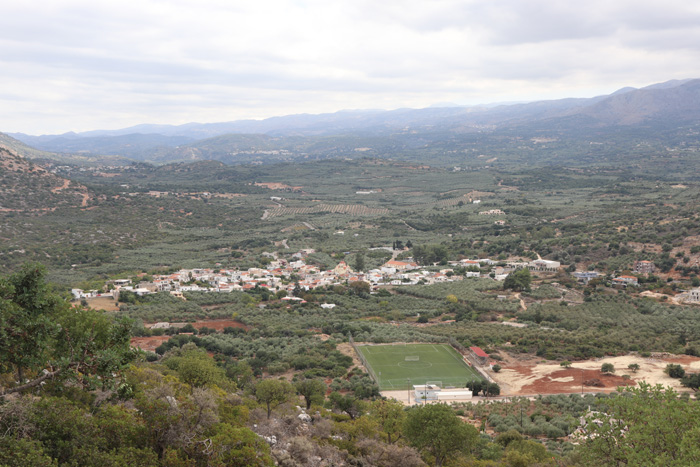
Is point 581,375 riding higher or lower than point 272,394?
lower

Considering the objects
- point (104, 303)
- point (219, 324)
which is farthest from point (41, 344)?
point (104, 303)

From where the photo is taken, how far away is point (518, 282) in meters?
51.7

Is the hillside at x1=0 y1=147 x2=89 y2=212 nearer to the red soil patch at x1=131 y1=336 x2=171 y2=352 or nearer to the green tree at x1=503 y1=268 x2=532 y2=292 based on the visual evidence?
the red soil patch at x1=131 y1=336 x2=171 y2=352

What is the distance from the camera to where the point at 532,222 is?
9112 centimetres

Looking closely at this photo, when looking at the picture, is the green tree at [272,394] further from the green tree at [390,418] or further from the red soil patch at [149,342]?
the red soil patch at [149,342]

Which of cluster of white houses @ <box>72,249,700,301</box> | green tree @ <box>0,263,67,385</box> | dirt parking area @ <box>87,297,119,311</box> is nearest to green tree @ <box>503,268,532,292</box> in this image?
cluster of white houses @ <box>72,249,700,301</box>

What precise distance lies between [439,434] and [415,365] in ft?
48.9

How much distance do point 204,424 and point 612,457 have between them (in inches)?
357

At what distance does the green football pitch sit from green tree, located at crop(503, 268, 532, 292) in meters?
19.1

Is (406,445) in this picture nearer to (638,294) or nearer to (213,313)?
(213,313)

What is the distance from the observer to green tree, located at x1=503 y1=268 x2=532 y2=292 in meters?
51.6

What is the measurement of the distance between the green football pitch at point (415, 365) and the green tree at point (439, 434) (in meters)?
10.2

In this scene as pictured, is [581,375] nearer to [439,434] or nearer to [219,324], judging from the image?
[439,434]

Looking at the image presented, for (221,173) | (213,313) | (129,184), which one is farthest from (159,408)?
(221,173)
